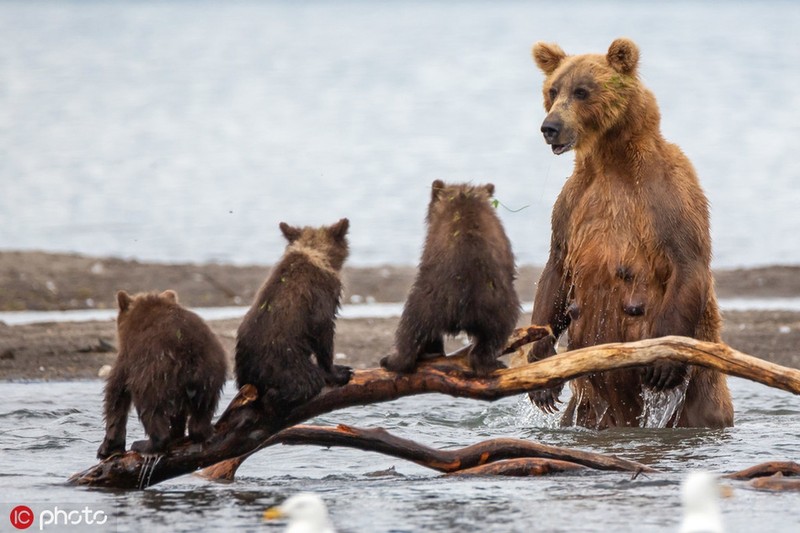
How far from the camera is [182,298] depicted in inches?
631

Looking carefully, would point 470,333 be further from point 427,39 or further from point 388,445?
point 427,39

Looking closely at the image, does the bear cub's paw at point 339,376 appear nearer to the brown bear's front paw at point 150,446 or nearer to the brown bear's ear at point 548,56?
the brown bear's front paw at point 150,446

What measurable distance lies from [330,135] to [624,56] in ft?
126

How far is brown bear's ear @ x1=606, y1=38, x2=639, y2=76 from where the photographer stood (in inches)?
363

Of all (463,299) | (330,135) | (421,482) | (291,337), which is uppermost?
(330,135)

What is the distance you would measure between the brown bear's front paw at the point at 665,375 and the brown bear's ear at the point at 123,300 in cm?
314

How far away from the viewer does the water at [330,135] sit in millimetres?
26094

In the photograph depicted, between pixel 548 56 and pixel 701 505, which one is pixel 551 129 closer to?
pixel 548 56

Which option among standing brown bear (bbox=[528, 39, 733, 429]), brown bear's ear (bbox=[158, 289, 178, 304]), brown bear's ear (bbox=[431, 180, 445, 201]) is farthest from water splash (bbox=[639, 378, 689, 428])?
brown bear's ear (bbox=[158, 289, 178, 304])

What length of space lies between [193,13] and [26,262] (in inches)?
6018

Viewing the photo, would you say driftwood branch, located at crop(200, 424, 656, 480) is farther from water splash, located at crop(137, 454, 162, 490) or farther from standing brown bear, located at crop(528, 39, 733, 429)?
standing brown bear, located at crop(528, 39, 733, 429)

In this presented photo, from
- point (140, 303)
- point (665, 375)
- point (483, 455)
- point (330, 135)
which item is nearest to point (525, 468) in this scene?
point (483, 455)

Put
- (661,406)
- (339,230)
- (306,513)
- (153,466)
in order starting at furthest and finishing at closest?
(661,406), (339,230), (153,466), (306,513)

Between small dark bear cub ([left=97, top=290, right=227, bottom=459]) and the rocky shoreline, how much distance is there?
187 inches
